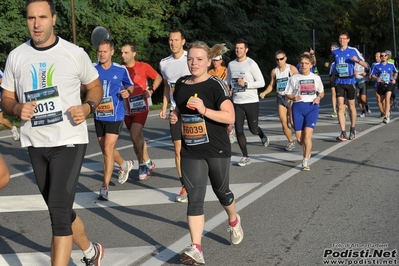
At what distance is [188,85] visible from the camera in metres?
6.43

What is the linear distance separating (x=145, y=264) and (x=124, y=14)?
99.1 feet

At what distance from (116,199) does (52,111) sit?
12.8 ft

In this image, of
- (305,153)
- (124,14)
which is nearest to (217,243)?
(305,153)

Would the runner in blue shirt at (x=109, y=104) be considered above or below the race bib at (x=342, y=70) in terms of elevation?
above

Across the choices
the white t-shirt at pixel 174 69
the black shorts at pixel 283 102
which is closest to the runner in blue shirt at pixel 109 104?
the white t-shirt at pixel 174 69

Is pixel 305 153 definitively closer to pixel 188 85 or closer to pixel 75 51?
pixel 188 85

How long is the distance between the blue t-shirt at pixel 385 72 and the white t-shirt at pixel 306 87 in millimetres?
8749

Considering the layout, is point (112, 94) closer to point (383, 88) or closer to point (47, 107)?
point (47, 107)

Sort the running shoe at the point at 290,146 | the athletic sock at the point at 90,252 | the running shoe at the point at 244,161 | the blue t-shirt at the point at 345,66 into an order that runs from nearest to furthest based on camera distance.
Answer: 1. the athletic sock at the point at 90,252
2. the running shoe at the point at 244,161
3. the running shoe at the point at 290,146
4. the blue t-shirt at the point at 345,66

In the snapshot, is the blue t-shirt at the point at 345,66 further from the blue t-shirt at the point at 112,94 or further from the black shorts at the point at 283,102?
the blue t-shirt at the point at 112,94

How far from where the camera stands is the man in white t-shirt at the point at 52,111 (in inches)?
206

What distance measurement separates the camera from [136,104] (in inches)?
414

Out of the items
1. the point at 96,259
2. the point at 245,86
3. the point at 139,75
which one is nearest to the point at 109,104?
the point at 139,75

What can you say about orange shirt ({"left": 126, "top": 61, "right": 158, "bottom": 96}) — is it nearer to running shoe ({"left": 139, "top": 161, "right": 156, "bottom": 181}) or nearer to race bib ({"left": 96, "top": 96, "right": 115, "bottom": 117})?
running shoe ({"left": 139, "top": 161, "right": 156, "bottom": 181})
